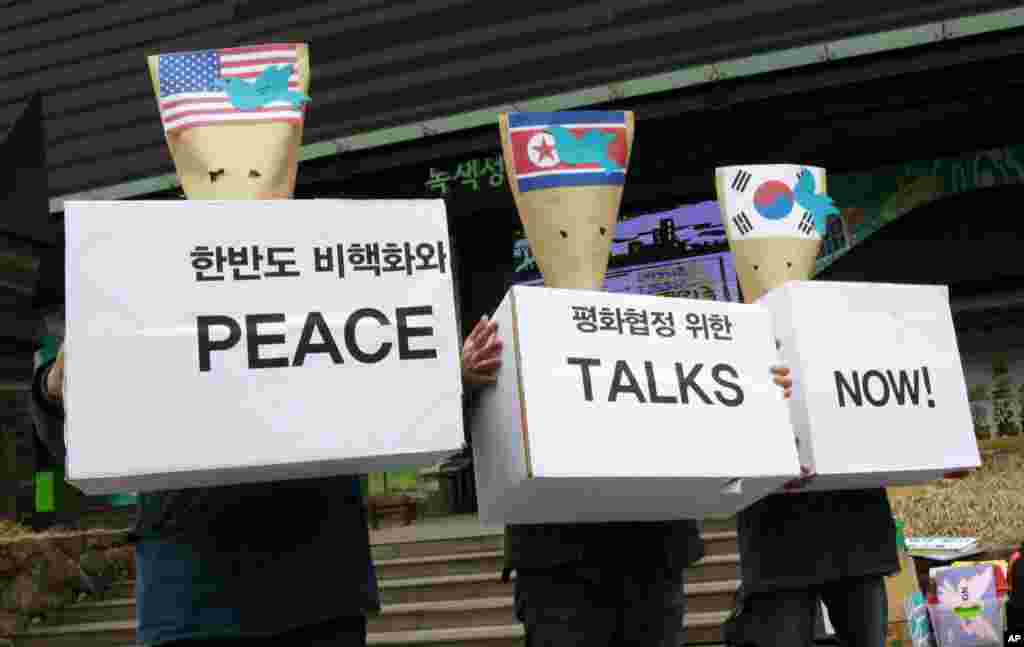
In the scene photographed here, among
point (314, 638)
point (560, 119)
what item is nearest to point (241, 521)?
point (314, 638)

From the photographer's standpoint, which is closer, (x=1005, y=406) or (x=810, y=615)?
(x=810, y=615)

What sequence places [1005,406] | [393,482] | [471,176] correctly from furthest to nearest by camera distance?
[393,482] → [471,176] → [1005,406]

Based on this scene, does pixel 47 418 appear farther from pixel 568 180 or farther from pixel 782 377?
pixel 782 377

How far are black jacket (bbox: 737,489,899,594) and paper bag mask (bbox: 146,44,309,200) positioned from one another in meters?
1.76

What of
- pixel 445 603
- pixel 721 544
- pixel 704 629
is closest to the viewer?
pixel 704 629

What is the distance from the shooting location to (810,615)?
301 cm

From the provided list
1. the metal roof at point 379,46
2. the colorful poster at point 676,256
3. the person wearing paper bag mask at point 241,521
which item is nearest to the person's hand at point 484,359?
the person wearing paper bag mask at point 241,521

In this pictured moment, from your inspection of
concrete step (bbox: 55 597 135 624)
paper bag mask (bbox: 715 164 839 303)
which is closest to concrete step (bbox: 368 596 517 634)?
concrete step (bbox: 55 597 135 624)

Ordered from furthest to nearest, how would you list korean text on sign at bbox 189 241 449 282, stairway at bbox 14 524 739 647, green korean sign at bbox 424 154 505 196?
green korean sign at bbox 424 154 505 196
stairway at bbox 14 524 739 647
korean text on sign at bbox 189 241 449 282

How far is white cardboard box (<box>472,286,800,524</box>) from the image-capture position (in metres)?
2.14

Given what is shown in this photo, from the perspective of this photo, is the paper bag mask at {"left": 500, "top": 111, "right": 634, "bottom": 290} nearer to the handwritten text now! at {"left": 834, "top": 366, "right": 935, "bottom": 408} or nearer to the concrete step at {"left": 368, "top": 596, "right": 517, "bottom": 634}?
the handwritten text now! at {"left": 834, "top": 366, "right": 935, "bottom": 408}

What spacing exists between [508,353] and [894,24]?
511 centimetres

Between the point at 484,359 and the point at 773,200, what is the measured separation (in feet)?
4.05

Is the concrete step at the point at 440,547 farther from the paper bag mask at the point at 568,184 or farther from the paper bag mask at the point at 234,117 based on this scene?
the paper bag mask at the point at 234,117
